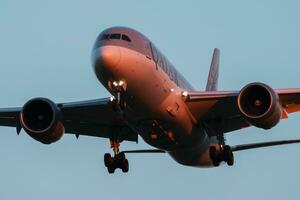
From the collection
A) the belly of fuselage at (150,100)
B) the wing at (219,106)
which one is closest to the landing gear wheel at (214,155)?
the wing at (219,106)

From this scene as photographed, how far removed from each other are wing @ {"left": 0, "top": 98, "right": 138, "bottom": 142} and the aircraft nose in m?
2.59

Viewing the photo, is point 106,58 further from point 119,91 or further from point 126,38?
point 126,38

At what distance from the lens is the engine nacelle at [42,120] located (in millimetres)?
33125

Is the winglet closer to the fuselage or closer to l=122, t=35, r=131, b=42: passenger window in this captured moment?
the fuselage

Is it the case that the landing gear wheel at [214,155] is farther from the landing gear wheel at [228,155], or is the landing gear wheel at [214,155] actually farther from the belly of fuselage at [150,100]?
the belly of fuselage at [150,100]

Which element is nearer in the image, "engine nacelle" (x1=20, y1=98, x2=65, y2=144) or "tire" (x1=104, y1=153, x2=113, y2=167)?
"engine nacelle" (x1=20, y1=98, x2=65, y2=144)

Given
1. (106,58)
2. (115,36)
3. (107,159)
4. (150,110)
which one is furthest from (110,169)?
(106,58)

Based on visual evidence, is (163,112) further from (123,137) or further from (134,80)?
(123,137)

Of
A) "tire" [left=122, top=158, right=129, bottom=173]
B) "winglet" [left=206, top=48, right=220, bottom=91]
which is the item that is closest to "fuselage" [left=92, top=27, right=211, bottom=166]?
"tire" [left=122, top=158, right=129, bottom=173]

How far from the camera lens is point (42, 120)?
3369 centimetres

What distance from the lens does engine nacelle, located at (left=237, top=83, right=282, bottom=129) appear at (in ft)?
100

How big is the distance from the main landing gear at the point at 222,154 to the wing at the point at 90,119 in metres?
4.08

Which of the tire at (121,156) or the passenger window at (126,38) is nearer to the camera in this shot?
the passenger window at (126,38)

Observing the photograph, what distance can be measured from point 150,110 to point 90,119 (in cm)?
484
